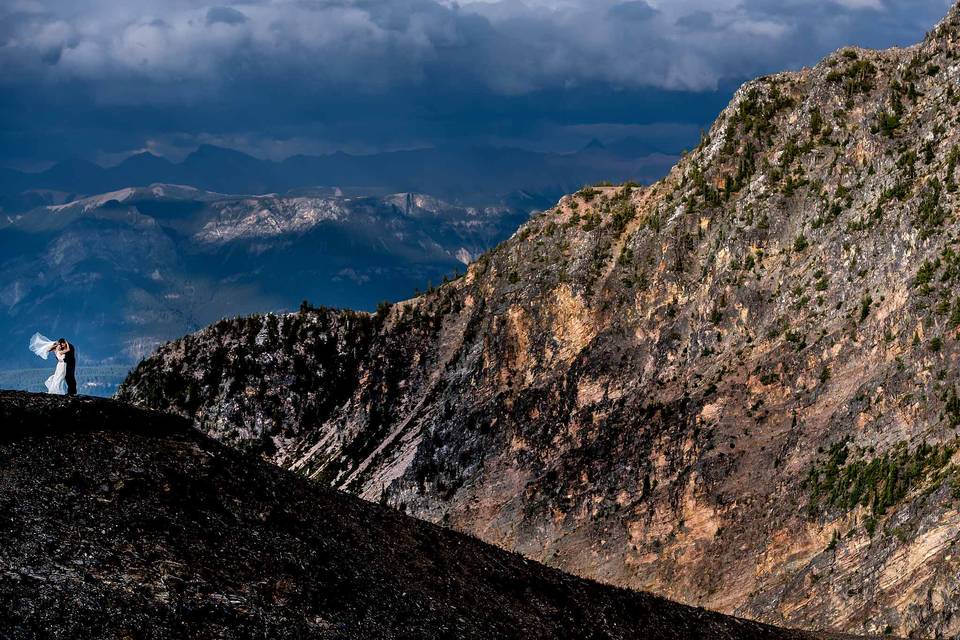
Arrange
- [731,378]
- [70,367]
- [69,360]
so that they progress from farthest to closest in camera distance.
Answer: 1. [731,378]
2. [70,367]
3. [69,360]

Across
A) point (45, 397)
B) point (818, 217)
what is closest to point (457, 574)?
point (45, 397)

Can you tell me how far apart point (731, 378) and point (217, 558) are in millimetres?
59359

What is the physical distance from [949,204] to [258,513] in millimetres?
58063

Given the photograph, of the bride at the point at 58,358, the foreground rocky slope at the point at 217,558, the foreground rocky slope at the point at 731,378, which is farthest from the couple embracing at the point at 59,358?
the foreground rocky slope at the point at 731,378

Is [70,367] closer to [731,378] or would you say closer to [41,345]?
[41,345]

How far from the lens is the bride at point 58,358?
120ft

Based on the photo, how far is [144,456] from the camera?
3206 cm

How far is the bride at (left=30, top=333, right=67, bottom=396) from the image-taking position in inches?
1436

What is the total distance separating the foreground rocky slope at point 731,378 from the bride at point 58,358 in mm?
36026

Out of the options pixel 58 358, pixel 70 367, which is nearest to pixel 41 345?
pixel 58 358

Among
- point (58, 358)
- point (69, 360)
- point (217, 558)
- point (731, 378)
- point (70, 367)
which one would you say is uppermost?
point (58, 358)

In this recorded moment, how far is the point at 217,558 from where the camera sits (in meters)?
29.3

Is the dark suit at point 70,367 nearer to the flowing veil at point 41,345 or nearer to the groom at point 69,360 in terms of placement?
the groom at point 69,360

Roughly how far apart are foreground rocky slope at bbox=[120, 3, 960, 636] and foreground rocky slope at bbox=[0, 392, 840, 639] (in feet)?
77.3
